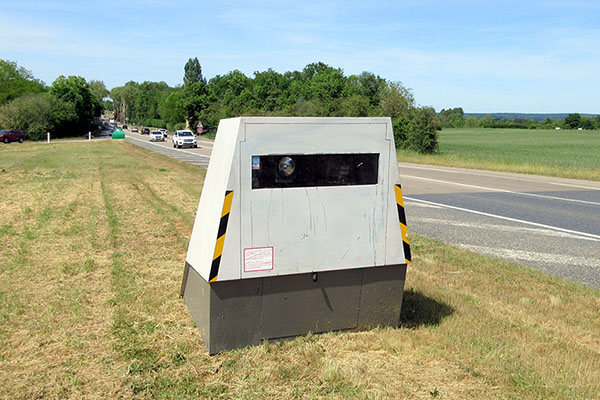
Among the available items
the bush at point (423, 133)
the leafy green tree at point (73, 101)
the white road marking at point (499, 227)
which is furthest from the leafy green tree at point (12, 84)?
the white road marking at point (499, 227)

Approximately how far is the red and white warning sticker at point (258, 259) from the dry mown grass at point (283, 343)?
0.65 meters

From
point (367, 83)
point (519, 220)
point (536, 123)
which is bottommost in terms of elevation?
point (519, 220)

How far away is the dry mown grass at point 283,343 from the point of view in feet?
11.7

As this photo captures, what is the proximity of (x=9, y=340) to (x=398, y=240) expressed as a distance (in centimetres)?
333

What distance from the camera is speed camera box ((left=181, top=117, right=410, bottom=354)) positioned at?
4.02 meters

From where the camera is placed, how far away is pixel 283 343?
4215 millimetres

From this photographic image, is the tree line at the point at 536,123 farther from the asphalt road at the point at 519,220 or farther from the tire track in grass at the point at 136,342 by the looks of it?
the tire track in grass at the point at 136,342

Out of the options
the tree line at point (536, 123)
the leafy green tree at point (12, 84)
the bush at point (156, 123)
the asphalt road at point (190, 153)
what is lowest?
the asphalt road at point (190, 153)

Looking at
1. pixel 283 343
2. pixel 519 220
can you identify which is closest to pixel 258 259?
pixel 283 343

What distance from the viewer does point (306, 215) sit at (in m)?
4.23

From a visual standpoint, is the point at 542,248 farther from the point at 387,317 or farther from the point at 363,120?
the point at 363,120

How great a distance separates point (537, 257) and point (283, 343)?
16.6ft

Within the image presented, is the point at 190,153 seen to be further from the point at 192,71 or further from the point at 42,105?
the point at 192,71

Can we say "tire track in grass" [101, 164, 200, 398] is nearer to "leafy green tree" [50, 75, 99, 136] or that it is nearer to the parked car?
the parked car
